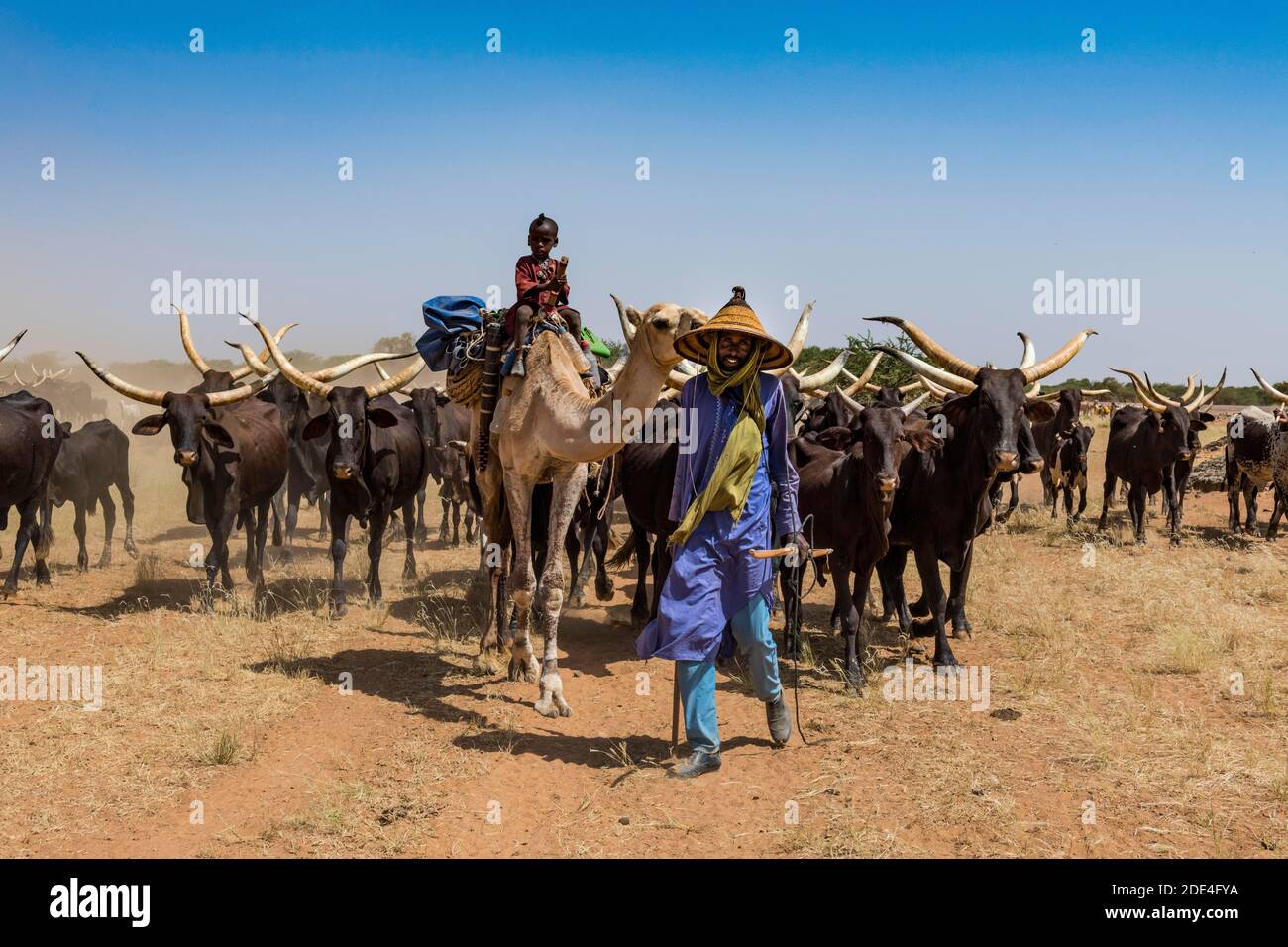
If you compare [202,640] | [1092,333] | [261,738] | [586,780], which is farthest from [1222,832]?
[202,640]

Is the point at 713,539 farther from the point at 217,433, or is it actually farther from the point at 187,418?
the point at 217,433

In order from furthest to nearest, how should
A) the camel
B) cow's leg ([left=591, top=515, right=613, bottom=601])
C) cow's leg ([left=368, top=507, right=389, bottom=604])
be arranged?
1. cow's leg ([left=591, top=515, right=613, bottom=601])
2. cow's leg ([left=368, top=507, right=389, bottom=604])
3. the camel

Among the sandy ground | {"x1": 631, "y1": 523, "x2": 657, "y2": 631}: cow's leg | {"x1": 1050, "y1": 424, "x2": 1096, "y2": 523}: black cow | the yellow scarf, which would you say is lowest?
the sandy ground

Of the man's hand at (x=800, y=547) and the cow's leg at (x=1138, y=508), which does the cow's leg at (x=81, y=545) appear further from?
the cow's leg at (x=1138, y=508)

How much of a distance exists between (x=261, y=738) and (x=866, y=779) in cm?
395

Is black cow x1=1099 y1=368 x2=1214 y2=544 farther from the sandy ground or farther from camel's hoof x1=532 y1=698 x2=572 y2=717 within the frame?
camel's hoof x1=532 y1=698 x2=572 y2=717

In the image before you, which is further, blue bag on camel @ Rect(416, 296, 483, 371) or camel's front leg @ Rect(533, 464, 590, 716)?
blue bag on camel @ Rect(416, 296, 483, 371)

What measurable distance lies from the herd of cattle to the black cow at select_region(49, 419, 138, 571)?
0.09ft

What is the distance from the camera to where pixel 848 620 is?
7609 millimetres

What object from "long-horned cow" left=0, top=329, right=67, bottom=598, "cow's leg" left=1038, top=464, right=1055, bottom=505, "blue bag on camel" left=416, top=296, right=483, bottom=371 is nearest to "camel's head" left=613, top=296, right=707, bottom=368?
"blue bag on camel" left=416, top=296, right=483, bottom=371

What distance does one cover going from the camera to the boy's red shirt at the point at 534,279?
7445 millimetres

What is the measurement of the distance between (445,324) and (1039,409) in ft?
17.3

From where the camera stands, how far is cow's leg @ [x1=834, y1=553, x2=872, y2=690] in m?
7.47

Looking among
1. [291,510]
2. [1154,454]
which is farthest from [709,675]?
[1154,454]
